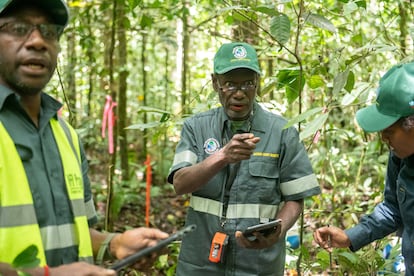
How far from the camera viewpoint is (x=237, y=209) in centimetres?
282

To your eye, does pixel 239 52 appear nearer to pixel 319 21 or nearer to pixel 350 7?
pixel 319 21

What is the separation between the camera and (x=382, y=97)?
242 cm

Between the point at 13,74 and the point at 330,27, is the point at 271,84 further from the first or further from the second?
the point at 13,74

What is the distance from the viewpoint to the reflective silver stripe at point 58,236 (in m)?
1.78

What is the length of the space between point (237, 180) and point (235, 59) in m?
0.66

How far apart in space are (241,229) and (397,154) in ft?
2.90

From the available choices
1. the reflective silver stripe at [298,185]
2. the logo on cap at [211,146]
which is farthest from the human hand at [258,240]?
the logo on cap at [211,146]

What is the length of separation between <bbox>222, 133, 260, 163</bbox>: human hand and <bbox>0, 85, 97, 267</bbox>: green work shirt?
957 mm

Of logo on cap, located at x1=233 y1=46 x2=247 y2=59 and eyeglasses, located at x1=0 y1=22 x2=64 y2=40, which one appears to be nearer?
eyeglasses, located at x1=0 y1=22 x2=64 y2=40

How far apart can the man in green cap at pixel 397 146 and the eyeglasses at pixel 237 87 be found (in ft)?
2.13

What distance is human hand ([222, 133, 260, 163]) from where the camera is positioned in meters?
2.60

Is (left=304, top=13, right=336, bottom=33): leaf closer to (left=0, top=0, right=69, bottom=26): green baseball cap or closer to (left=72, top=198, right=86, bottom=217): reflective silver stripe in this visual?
(left=0, top=0, right=69, bottom=26): green baseball cap

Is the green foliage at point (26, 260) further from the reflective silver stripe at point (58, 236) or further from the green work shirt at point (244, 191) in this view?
the green work shirt at point (244, 191)

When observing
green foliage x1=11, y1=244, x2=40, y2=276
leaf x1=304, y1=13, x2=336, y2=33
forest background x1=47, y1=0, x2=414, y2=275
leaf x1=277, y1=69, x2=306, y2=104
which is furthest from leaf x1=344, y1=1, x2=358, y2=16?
green foliage x1=11, y1=244, x2=40, y2=276
